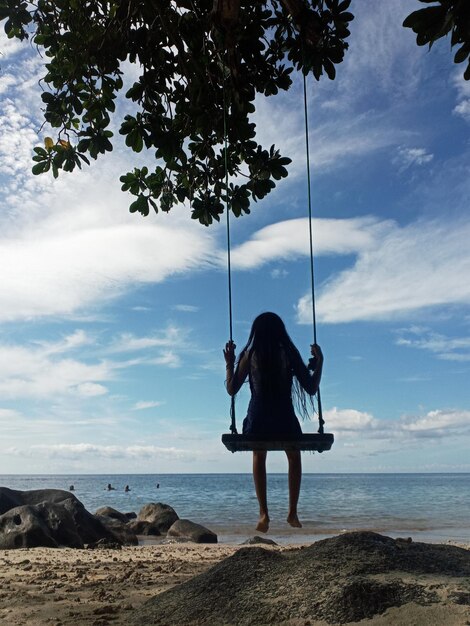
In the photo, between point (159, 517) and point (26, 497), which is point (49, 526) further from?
point (159, 517)

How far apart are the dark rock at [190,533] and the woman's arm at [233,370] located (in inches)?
542

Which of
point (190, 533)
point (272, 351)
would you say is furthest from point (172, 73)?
point (190, 533)

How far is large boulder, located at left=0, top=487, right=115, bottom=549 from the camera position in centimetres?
1404

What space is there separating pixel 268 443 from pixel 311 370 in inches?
42.1

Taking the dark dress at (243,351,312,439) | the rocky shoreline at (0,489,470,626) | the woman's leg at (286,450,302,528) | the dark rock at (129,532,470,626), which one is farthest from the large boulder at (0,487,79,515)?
the dark dress at (243,351,312,439)

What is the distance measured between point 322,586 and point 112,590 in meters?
3.19

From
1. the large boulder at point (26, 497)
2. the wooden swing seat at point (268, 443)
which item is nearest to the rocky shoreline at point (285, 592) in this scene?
the wooden swing seat at point (268, 443)

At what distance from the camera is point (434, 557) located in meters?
6.57

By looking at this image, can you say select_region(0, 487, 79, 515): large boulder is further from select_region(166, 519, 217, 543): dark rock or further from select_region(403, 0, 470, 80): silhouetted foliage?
select_region(403, 0, 470, 80): silhouetted foliage

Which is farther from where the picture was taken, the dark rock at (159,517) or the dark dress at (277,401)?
the dark rock at (159,517)

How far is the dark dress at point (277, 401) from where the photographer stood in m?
6.19

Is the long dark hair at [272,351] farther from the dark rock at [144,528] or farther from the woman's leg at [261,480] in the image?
the dark rock at [144,528]

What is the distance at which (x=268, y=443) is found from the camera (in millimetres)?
5715

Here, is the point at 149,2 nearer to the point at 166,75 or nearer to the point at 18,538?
the point at 166,75
